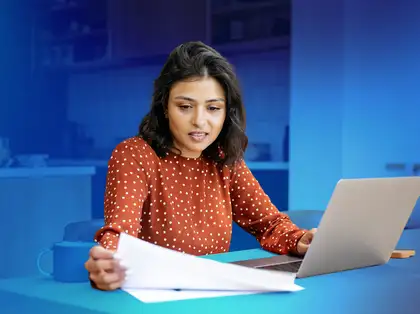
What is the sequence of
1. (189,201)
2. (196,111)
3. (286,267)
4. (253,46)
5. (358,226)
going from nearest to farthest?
(358,226)
(286,267)
(196,111)
(189,201)
(253,46)

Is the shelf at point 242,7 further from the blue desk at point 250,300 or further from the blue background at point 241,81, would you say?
the blue desk at point 250,300

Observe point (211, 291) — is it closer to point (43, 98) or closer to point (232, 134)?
point (232, 134)

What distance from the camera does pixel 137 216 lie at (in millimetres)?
1401

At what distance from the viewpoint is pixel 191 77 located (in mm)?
1577

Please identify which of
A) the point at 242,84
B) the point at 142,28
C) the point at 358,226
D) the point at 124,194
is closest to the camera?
the point at 358,226

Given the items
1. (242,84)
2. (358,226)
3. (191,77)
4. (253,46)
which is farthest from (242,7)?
(358,226)

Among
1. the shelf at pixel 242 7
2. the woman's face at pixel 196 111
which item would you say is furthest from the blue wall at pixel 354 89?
the woman's face at pixel 196 111

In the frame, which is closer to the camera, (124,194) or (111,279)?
(111,279)

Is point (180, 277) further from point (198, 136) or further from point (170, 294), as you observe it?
point (198, 136)

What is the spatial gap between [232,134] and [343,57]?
2292mm

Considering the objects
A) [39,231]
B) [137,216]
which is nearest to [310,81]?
[39,231]

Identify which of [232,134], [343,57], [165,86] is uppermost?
[343,57]

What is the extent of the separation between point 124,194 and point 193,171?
0.34 meters

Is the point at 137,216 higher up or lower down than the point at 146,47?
lower down
